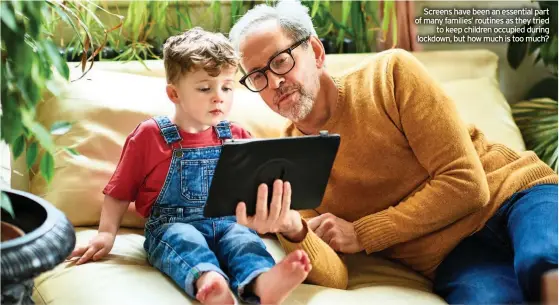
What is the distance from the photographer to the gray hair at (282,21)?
1.67m

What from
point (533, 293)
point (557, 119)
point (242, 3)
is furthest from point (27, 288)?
point (557, 119)

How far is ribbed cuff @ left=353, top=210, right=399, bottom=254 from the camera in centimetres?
165

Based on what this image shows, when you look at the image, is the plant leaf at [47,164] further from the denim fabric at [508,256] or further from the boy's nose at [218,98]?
the denim fabric at [508,256]

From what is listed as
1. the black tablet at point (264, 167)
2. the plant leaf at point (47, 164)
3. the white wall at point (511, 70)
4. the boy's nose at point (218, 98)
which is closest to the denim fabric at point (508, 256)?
the black tablet at point (264, 167)

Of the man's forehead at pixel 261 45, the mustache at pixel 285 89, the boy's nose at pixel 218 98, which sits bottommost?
the mustache at pixel 285 89

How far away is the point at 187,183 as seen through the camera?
1648 mm

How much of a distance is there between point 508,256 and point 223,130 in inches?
28.2

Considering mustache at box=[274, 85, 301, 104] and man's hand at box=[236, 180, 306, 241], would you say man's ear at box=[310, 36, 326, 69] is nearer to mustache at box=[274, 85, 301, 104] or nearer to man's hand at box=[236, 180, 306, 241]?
mustache at box=[274, 85, 301, 104]

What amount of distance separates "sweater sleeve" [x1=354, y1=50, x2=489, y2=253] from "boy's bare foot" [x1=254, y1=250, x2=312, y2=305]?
1.00 ft

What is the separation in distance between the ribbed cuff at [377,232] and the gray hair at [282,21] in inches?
17.5

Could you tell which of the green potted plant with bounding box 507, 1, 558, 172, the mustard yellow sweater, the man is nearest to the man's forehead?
the man

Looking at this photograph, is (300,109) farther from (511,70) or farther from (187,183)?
(511,70)

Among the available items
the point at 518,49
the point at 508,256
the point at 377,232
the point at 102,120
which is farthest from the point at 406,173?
the point at 518,49

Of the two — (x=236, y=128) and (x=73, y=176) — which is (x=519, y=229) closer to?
(x=236, y=128)
